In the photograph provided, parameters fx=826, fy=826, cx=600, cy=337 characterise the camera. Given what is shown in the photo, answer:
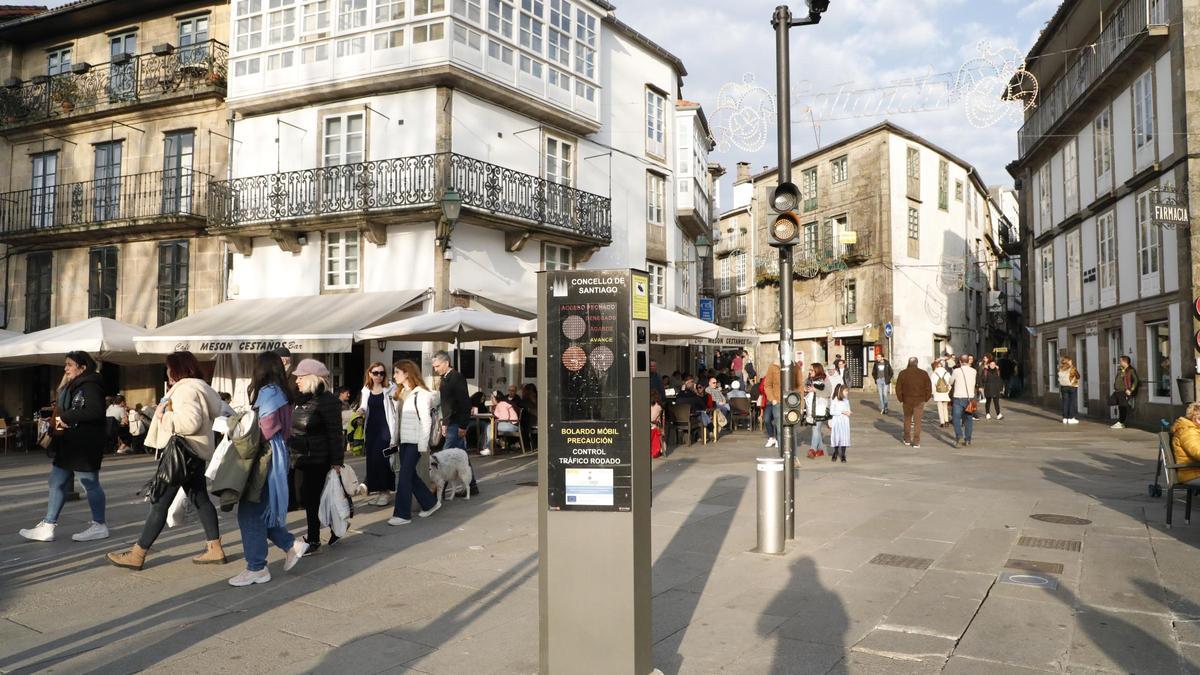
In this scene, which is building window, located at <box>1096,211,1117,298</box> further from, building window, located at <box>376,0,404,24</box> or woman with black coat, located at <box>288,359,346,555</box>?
woman with black coat, located at <box>288,359,346,555</box>

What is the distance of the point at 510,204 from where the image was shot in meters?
19.0

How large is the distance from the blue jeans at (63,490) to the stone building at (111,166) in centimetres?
1328

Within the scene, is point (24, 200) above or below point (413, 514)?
above

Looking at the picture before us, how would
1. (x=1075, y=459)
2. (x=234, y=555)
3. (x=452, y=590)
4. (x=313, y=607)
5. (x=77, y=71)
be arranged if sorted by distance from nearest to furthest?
(x=313, y=607) < (x=452, y=590) < (x=234, y=555) < (x=1075, y=459) < (x=77, y=71)

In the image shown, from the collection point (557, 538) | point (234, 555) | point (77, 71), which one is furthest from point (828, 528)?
point (77, 71)

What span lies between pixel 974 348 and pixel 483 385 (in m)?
31.9

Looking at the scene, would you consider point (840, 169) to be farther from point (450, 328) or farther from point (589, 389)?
point (589, 389)

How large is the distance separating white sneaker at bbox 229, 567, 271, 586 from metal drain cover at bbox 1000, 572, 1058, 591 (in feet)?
18.2

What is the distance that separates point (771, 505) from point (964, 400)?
35.3ft

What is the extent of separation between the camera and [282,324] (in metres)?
17.5

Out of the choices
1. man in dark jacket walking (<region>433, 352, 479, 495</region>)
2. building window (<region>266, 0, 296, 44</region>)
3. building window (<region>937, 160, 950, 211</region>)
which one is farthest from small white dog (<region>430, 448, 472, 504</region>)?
building window (<region>937, 160, 950, 211</region>)

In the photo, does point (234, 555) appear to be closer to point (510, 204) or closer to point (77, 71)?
point (510, 204)

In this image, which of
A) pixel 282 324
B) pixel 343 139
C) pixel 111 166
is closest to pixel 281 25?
pixel 343 139

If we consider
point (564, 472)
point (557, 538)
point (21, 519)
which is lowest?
point (21, 519)
